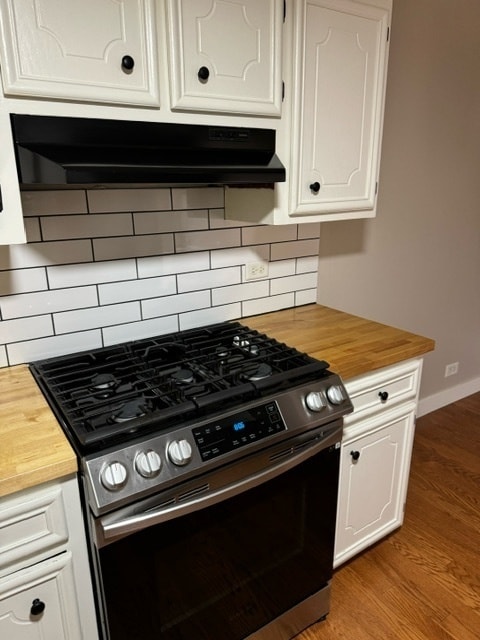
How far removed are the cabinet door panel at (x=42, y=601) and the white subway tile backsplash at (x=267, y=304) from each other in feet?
3.72

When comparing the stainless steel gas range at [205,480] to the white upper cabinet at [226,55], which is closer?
the stainless steel gas range at [205,480]

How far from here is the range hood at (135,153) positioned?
111 cm

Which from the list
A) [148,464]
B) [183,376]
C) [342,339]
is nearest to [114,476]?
[148,464]

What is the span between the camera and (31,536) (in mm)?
1062

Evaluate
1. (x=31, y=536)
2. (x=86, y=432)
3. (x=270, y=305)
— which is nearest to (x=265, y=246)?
(x=270, y=305)

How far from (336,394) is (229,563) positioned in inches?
22.3

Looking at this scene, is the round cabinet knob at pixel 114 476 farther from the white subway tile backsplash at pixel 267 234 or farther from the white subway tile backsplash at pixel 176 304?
the white subway tile backsplash at pixel 267 234

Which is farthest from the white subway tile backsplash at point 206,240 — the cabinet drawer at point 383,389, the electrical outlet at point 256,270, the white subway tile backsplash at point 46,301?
the cabinet drawer at point 383,389

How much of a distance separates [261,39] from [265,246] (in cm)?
77

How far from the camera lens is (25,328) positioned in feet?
4.94

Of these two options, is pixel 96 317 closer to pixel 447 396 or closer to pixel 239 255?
pixel 239 255

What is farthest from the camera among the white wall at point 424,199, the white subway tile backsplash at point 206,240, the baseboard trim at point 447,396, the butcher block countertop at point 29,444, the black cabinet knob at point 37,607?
the baseboard trim at point 447,396

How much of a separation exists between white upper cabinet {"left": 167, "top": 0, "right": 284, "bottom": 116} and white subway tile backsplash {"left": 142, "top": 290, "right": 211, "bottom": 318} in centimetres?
69

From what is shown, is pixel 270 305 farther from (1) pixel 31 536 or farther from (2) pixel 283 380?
(1) pixel 31 536
